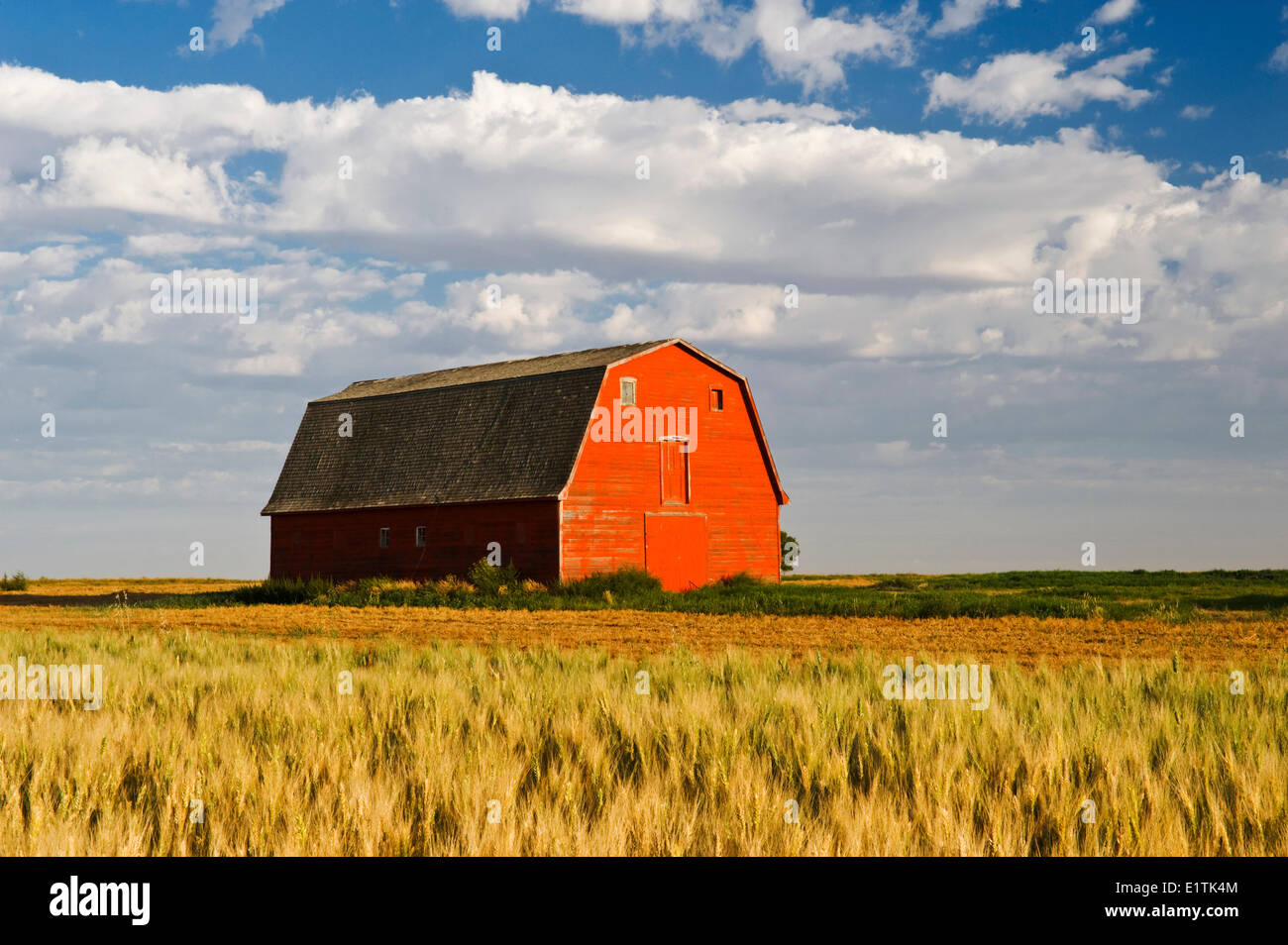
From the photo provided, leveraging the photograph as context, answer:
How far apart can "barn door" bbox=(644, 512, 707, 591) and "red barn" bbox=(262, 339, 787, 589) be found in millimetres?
46

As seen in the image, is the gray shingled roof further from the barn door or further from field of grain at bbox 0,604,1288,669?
field of grain at bbox 0,604,1288,669

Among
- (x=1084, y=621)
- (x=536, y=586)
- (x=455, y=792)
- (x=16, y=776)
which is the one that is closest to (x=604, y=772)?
(x=455, y=792)

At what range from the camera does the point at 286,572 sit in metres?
41.0

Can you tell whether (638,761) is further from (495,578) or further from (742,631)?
(495,578)

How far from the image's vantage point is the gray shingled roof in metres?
34.2

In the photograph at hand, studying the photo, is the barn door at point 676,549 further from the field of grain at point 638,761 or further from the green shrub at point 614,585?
the field of grain at point 638,761

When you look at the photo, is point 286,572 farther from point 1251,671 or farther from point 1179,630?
point 1251,671

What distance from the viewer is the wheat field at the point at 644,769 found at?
5.54 m

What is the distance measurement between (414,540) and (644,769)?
30917mm

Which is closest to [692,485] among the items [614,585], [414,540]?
[614,585]

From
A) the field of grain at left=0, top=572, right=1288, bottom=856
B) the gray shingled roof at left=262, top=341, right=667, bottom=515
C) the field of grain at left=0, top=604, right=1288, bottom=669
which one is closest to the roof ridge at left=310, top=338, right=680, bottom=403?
the gray shingled roof at left=262, top=341, right=667, bottom=515

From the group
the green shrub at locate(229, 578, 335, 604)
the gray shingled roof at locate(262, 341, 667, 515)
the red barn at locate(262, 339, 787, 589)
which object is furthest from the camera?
the green shrub at locate(229, 578, 335, 604)

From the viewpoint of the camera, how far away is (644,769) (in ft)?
23.2
